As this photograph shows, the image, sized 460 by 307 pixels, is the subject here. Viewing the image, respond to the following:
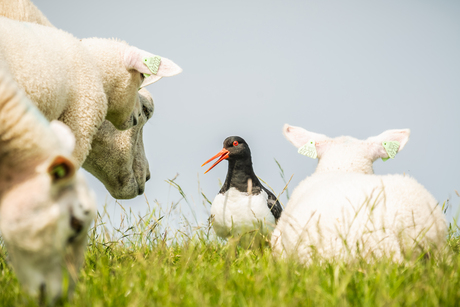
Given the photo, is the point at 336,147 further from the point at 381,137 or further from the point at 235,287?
the point at 235,287

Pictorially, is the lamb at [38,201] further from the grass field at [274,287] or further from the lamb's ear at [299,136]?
the lamb's ear at [299,136]

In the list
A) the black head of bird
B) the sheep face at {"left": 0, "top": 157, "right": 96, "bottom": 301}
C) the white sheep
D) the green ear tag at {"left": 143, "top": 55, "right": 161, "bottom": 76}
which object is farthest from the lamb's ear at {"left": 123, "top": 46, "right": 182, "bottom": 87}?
the sheep face at {"left": 0, "top": 157, "right": 96, "bottom": 301}

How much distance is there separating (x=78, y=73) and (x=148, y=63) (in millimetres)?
840

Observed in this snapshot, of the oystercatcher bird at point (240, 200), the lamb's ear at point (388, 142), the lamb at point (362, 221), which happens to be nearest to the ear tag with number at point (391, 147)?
the lamb's ear at point (388, 142)

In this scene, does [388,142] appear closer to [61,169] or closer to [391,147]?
[391,147]

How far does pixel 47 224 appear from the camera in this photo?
169cm

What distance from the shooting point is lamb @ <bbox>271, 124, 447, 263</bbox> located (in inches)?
98.2

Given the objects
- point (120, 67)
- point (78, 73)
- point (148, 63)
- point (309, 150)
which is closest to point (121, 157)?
point (120, 67)

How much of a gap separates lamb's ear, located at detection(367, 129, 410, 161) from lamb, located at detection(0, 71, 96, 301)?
2.95 m

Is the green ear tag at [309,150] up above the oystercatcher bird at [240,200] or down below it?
above

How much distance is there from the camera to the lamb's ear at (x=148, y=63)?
4.46 m

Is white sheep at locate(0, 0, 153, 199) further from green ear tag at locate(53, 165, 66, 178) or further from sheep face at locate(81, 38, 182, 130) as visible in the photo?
green ear tag at locate(53, 165, 66, 178)

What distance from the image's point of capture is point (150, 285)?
199 cm

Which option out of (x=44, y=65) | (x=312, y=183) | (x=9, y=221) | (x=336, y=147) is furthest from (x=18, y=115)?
(x=336, y=147)
